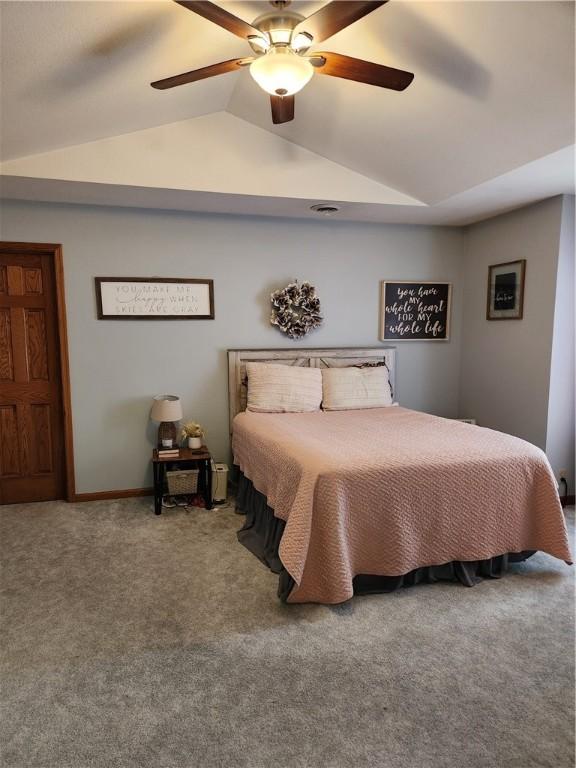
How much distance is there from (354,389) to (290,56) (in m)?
2.54

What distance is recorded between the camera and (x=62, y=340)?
3.63 metres

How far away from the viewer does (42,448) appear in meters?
3.76

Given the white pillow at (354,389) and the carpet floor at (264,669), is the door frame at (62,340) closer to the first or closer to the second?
the carpet floor at (264,669)

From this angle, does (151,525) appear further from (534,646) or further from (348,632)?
(534,646)

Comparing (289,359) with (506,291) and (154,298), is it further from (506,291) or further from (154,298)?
(506,291)

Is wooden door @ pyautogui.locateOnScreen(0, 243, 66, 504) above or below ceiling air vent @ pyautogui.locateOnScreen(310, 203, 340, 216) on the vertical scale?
below

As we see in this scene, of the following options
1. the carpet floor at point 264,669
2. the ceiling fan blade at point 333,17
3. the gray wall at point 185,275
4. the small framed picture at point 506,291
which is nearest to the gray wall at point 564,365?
the small framed picture at point 506,291

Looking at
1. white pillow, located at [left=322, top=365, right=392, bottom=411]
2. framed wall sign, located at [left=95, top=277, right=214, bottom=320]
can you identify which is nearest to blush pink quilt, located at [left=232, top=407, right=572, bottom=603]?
white pillow, located at [left=322, top=365, right=392, bottom=411]

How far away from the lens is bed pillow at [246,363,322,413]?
3742mm

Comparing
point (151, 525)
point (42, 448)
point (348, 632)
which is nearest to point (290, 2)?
point (348, 632)

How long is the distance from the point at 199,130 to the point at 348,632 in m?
3.06

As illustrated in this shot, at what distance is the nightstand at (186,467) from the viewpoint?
3.51 m

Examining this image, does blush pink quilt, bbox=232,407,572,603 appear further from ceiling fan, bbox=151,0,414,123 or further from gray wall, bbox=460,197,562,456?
ceiling fan, bbox=151,0,414,123

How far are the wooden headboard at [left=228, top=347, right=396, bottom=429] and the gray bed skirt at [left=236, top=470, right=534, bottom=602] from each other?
1.06 metres
